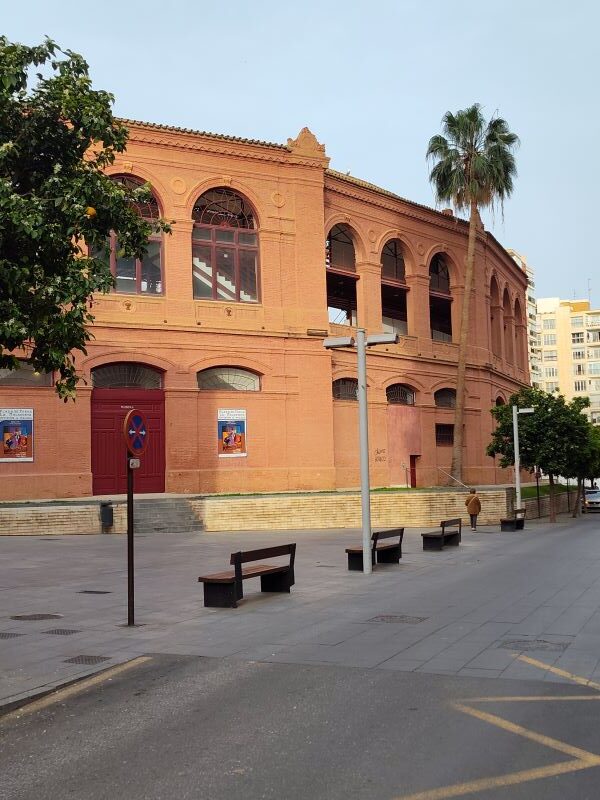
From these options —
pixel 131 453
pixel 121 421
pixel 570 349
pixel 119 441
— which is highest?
pixel 570 349

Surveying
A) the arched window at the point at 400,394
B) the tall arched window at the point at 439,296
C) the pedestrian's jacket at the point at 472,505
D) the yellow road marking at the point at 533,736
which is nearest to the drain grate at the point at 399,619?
the yellow road marking at the point at 533,736

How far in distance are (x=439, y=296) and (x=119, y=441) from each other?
64.0ft

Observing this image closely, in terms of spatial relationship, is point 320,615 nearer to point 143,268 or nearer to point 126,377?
point 126,377

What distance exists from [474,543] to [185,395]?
40.2 feet

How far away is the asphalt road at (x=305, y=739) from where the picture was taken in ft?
16.1

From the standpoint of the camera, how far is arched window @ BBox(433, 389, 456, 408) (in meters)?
41.5

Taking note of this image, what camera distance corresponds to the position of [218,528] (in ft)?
90.4

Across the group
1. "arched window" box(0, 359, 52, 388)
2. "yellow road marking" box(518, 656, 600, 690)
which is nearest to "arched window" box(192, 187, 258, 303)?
"arched window" box(0, 359, 52, 388)

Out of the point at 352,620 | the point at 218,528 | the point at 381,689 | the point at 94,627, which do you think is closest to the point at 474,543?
the point at 218,528

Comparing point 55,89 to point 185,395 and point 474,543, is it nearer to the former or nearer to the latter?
point 474,543

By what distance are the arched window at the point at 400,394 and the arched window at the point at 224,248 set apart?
27.7ft

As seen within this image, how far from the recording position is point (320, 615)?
11094 millimetres

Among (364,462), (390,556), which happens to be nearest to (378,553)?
(390,556)

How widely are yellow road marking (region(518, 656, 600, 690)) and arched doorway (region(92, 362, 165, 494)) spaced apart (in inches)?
892
